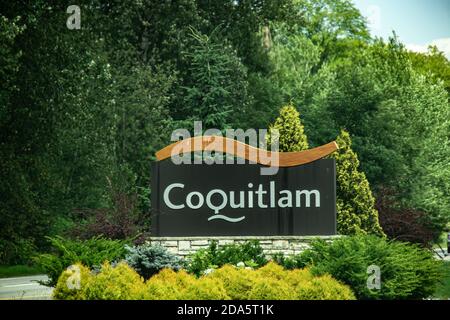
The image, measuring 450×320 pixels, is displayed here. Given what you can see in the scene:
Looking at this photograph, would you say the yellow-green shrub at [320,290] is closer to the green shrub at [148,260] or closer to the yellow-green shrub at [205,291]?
the yellow-green shrub at [205,291]

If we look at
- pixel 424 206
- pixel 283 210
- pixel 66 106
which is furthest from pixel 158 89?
pixel 283 210

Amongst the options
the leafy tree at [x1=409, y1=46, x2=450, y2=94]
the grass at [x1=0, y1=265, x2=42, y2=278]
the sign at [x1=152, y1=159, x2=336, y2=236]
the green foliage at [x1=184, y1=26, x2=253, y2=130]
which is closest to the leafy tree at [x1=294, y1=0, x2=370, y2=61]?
the leafy tree at [x1=409, y1=46, x2=450, y2=94]

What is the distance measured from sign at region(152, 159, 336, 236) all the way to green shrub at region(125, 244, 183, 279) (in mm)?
2715

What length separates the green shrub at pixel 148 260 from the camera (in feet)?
71.2

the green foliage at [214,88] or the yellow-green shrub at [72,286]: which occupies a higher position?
the green foliage at [214,88]

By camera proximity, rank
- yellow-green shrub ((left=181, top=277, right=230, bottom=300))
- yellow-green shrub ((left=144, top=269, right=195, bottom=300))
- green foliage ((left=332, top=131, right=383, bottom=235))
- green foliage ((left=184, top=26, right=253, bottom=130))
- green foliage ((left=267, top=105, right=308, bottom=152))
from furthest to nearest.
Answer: green foliage ((left=184, top=26, right=253, bottom=130)), green foliage ((left=267, top=105, right=308, bottom=152)), green foliage ((left=332, top=131, right=383, bottom=235)), yellow-green shrub ((left=144, top=269, right=195, bottom=300)), yellow-green shrub ((left=181, top=277, right=230, bottom=300))

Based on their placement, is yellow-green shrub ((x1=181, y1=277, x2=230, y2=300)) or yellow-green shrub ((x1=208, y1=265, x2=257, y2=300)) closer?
yellow-green shrub ((x1=181, y1=277, x2=230, y2=300))

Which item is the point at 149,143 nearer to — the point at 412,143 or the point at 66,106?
the point at 66,106

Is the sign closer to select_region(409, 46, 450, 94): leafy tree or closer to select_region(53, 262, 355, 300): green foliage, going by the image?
select_region(53, 262, 355, 300): green foliage

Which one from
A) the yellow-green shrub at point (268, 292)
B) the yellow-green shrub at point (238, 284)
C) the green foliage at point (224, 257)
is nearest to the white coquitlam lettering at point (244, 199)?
the green foliage at point (224, 257)

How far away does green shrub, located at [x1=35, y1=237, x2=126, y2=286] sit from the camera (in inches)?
858

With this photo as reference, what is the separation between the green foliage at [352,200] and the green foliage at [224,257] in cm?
736

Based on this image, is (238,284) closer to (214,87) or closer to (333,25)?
(214,87)

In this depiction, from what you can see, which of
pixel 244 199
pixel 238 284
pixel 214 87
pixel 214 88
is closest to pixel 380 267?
pixel 238 284
